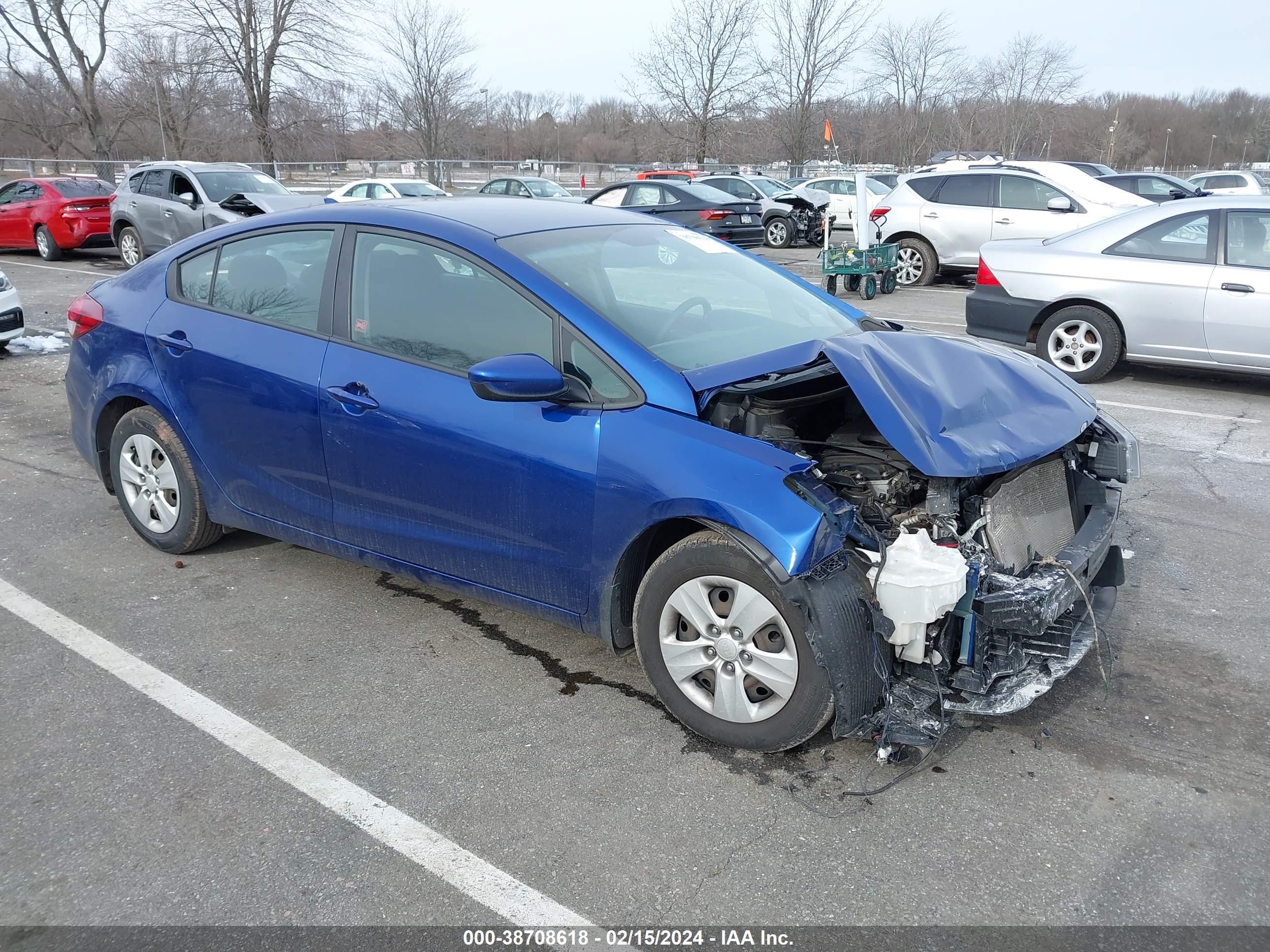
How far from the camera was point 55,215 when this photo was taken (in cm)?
1745

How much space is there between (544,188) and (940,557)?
70.8 feet

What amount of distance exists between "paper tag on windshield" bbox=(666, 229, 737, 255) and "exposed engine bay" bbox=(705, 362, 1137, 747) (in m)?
1.14

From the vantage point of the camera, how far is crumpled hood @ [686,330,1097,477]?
9.99ft

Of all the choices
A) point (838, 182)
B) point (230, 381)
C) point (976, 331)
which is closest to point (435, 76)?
point (838, 182)

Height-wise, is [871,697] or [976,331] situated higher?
[976,331]

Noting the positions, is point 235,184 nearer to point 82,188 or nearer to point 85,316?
point 82,188

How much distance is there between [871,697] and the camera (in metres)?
2.94

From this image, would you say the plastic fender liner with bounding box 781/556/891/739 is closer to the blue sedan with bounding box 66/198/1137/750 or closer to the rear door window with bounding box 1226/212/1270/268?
the blue sedan with bounding box 66/198/1137/750

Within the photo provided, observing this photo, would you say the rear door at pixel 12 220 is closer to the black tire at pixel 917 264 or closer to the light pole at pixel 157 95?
the light pole at pixel 157 95

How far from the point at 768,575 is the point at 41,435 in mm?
6116

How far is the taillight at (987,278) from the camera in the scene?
28.7 ft

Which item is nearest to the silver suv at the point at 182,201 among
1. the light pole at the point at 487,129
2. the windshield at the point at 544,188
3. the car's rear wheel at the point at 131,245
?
the car's rear wheel at the point at 131,245

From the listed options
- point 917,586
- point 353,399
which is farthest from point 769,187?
point 917,586

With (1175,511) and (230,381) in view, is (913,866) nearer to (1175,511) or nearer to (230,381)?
(230,381)
